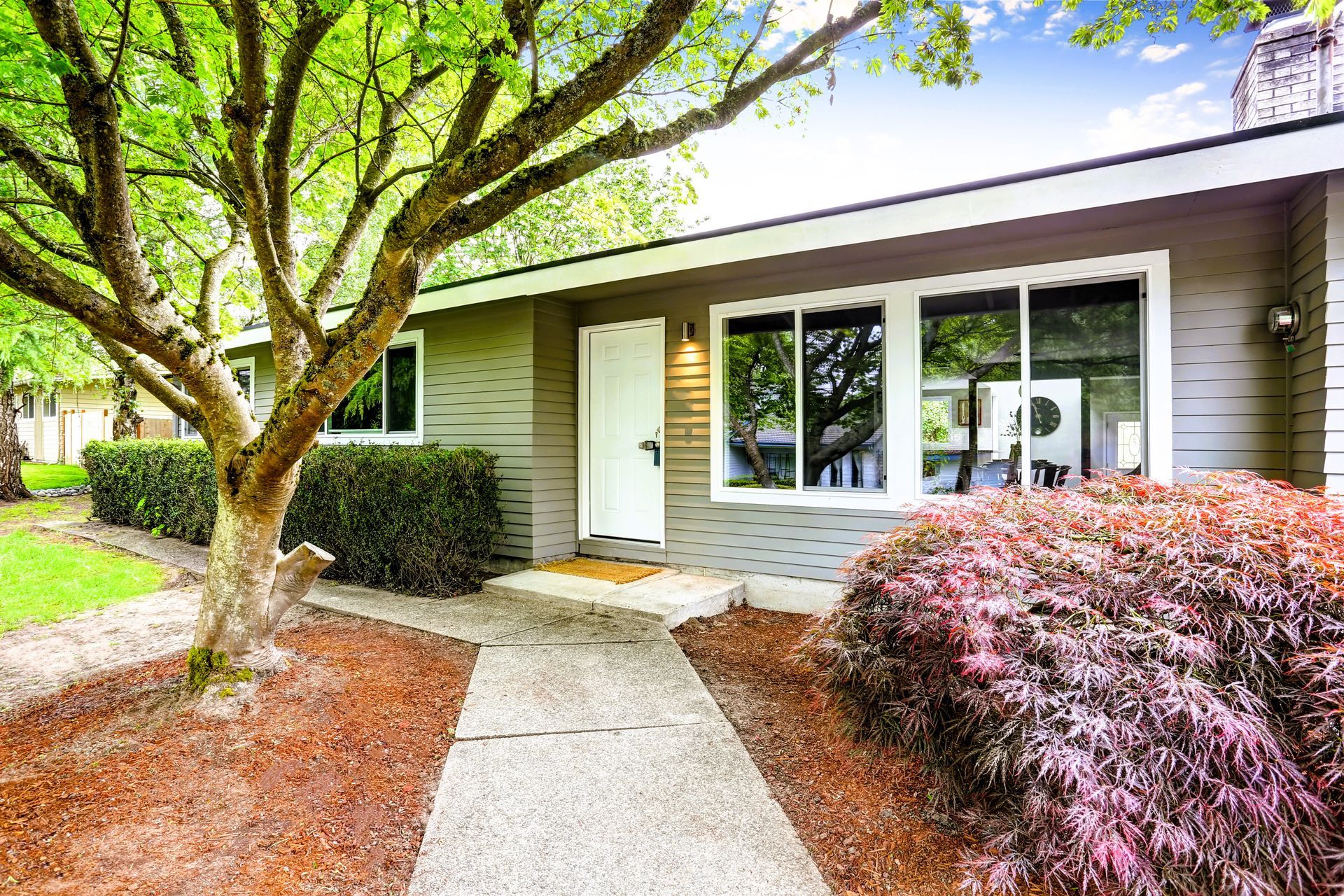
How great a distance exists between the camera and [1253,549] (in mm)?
2037

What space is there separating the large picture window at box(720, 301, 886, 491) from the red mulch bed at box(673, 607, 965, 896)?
5.83ft

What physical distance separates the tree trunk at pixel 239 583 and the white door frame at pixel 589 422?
325 cm

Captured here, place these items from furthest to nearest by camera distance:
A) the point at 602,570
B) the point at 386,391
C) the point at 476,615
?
the point at 386,391 → the point at 602,570 → the point at 476,615

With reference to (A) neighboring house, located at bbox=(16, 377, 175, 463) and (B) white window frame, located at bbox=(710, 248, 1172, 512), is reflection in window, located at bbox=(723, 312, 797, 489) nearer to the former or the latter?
(B) white window frame, located at bbox=(710, 248, 1172, 512)

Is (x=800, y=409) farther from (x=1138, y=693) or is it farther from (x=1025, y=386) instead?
(x=1138, y=693)

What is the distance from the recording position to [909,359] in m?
4.73

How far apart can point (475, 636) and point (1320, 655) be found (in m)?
3.99

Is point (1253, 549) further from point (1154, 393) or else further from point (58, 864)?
point (58, 864)

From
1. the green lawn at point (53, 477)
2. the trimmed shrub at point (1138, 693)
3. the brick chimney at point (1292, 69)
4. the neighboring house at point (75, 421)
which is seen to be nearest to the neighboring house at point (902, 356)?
the trimmed shrub at point (1138, 693)

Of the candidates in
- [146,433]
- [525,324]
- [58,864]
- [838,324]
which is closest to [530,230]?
[525,324]

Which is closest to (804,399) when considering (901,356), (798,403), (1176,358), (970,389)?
(798,403)

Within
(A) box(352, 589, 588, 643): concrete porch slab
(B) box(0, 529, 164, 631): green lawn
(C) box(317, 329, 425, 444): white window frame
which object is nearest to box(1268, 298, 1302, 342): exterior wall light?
(A) box(352, 589, 588, 643): concrete porch slab

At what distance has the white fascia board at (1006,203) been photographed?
10.6 ft

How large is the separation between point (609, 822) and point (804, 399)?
147 inches
